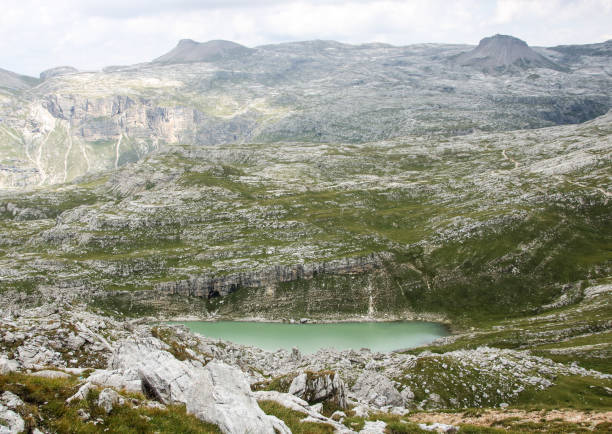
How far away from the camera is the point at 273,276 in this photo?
407 ft

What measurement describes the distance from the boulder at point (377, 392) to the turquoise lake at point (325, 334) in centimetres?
3844

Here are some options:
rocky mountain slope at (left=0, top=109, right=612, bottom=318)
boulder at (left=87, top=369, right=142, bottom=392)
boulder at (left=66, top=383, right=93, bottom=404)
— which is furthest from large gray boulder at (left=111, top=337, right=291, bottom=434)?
rocky mountain slope at (left=0, top=109, right=612, bottom=318)

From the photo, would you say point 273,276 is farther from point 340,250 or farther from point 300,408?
point 300,408

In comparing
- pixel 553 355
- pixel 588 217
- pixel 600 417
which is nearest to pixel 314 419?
pixel 600 417

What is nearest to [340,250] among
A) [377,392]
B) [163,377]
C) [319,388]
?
[377,392]

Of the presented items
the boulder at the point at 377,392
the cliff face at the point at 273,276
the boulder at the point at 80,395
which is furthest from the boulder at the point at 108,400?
the cliff face at the point at 273,276

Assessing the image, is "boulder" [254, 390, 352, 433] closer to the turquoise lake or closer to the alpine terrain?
the alpine terrain

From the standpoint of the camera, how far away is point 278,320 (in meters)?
113

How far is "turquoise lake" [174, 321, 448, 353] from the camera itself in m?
92.1

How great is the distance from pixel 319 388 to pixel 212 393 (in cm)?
1594

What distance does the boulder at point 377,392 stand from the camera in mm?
44938

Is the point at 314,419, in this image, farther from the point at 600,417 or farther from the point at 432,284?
the point at 432,284

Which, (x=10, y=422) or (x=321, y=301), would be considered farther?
(x=321, y=301)

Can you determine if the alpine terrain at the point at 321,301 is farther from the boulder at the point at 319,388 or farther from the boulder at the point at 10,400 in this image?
the boulder at the point at 319,388
